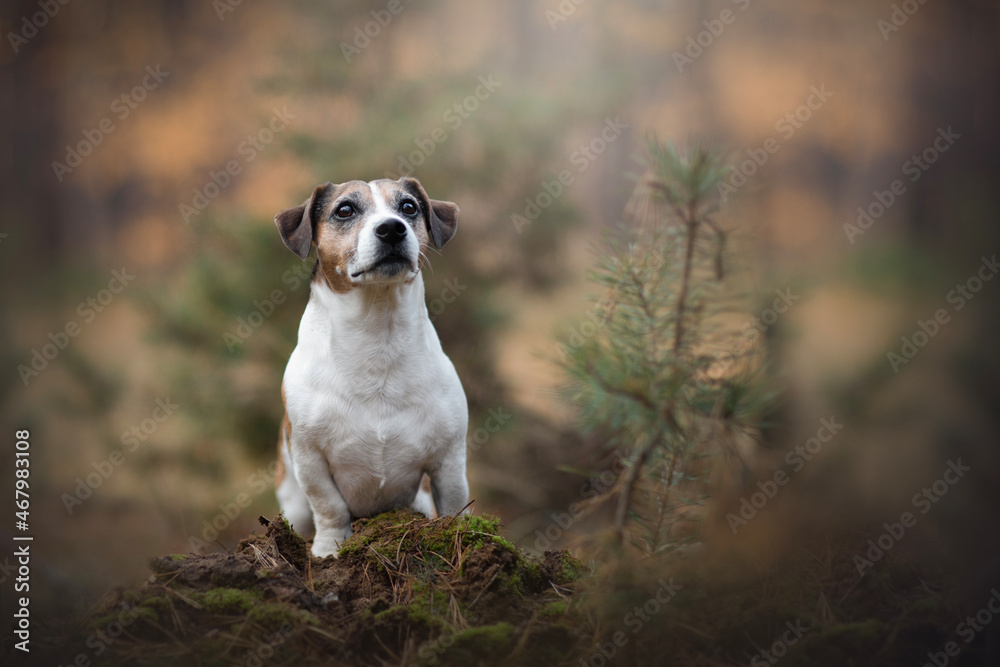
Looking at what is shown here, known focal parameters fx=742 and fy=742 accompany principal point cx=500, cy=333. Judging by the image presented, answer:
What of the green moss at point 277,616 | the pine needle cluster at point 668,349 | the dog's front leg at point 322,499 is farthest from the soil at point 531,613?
the dog's front leg at point 322,499

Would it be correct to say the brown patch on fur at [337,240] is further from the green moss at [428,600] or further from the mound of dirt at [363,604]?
the green moss at [428,600]

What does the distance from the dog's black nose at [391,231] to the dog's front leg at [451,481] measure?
89cm

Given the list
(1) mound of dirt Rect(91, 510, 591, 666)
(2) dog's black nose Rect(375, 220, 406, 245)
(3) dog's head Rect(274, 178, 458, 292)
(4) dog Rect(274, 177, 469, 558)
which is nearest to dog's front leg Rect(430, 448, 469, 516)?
(4) dog Rect(274, 177, 469, 558)

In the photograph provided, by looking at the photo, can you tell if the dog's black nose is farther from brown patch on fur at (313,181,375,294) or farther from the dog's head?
brown patch on fur at (313,181,375,294)

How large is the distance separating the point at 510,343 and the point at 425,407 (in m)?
2.34

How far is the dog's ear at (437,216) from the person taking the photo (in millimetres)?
3307

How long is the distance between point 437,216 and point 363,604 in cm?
180

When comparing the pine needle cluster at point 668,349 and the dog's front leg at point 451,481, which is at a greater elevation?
the pine needle cluster at point 668,349

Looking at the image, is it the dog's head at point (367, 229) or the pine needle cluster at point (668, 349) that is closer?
the pine needle cluster at point (668, 349)

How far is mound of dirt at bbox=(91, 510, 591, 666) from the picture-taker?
1.81 m

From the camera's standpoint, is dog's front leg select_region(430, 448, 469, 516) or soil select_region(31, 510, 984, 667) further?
dog's front leg select_region(430, 448, 469, 516)

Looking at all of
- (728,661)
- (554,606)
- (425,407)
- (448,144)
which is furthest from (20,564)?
(448,144)

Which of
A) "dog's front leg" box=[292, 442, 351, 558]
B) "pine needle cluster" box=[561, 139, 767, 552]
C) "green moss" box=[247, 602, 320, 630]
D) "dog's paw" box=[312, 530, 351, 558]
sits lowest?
"dog's paw" box=[312, 530, 351, 558]

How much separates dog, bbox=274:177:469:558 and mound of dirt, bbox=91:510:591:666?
54 centimetres
